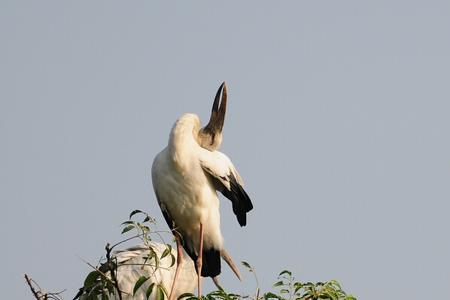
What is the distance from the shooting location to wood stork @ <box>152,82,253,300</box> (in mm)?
6109

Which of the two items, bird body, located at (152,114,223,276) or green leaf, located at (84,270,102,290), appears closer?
green leaf, located at (84,270,102,290)

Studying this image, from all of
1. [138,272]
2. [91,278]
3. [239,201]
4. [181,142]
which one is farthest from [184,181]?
[91,278]

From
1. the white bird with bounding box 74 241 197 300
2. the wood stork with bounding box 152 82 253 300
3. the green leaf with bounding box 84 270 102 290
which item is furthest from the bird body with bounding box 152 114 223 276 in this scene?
the green leaf with bounding box 84 270 102 290

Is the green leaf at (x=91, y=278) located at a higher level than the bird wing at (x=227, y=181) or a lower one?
lower

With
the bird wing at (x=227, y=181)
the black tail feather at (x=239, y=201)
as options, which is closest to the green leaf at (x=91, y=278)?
the bird wing at (x=227, y=181)

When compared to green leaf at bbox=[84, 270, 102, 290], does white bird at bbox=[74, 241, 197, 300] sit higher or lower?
lower

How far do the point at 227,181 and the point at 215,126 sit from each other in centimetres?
47

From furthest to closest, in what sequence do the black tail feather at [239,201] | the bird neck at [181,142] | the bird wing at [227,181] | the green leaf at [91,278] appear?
the black tail feather at [239,201] < the bird wing at [227,181] < the bird neck at [181,142] < the green leaf at [91,278]

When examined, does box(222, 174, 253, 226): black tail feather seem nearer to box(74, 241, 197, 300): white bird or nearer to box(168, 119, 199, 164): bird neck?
box(168, 119, 199, 164): bird neck

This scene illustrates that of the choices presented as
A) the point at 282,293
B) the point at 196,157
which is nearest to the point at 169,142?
the point at 196,157

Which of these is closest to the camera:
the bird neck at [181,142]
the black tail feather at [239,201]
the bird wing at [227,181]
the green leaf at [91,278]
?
the green leaf at [91,278]

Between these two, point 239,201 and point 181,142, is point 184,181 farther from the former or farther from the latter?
point 239,201

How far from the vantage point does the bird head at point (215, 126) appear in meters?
6.49

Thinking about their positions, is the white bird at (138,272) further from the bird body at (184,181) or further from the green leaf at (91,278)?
the green leaf at (91,278)
